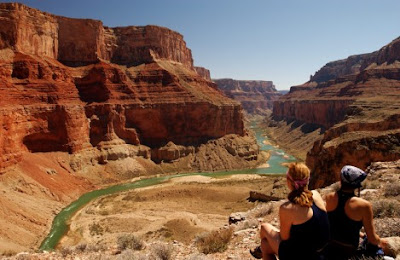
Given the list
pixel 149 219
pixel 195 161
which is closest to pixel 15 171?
pixel 149 219

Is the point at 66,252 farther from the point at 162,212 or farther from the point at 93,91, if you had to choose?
the point at 93,91

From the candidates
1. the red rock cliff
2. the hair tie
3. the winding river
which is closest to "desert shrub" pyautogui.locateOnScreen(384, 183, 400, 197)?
the hair tie

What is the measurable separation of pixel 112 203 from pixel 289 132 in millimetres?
82600

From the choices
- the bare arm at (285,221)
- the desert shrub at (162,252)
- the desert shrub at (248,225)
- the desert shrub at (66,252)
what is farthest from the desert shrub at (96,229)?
the bare arm at (285,221)

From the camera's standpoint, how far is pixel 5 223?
27.9m

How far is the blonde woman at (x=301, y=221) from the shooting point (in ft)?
15.8

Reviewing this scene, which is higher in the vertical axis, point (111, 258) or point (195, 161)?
point (111, 258)

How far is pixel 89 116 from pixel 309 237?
182 ft

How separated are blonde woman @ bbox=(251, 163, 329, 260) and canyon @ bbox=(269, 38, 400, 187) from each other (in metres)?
20.1

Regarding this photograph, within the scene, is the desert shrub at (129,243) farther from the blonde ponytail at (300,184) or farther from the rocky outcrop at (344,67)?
the rocky outcrop at (344,67)

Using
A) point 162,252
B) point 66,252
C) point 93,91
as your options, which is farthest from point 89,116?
point 162,252

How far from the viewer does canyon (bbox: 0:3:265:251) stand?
38875 millimetres

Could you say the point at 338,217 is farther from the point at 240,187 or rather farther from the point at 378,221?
the point at 240,187

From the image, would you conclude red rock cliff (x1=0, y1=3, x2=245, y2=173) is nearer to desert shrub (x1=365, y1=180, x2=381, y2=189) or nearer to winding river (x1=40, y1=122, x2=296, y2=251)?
winding river (x1=40, y1=122, x2=296, y2=251)
